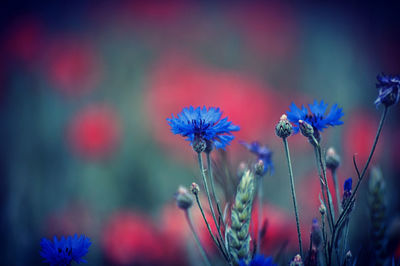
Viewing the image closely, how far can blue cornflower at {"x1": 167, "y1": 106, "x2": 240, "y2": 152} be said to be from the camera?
0.35 m

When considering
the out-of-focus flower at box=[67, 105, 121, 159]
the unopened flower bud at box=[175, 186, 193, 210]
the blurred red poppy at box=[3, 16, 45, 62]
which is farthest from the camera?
the blurred red poppy at box=[3, 16, 45, 62]

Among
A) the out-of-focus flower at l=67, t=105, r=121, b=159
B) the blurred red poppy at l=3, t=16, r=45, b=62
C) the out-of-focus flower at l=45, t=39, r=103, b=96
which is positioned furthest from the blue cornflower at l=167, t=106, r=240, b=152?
the blurred red poppy at l=3, t=16, r=45, b=62

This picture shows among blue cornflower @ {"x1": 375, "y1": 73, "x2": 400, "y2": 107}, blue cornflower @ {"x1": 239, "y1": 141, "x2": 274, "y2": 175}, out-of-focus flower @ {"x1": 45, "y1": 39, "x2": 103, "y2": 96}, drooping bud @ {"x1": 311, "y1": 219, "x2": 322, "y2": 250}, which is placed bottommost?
drooping bud @ {"x1": 311, "y1": 219, "x2": 322, "y2": 250}

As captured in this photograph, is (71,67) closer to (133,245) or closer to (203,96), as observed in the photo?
(203,96)

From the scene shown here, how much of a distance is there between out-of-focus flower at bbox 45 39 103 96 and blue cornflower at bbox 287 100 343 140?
1.57 metres

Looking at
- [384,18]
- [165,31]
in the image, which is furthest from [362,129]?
[165,31]

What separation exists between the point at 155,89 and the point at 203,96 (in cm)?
33

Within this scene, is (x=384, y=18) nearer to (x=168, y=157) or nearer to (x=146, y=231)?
(x=168, y=157)

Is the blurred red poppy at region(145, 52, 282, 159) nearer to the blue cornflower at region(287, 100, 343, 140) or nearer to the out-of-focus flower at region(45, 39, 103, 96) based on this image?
the out-of-focus flower at region(45, 39, 103, 96)

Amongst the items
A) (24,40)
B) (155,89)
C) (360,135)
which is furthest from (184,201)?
(24,40)

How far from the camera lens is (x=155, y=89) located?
74.4 inches

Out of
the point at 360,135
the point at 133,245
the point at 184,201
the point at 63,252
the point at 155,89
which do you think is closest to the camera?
the point at 63,252

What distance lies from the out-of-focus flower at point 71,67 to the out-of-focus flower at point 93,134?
185mm

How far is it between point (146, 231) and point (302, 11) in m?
1.89
